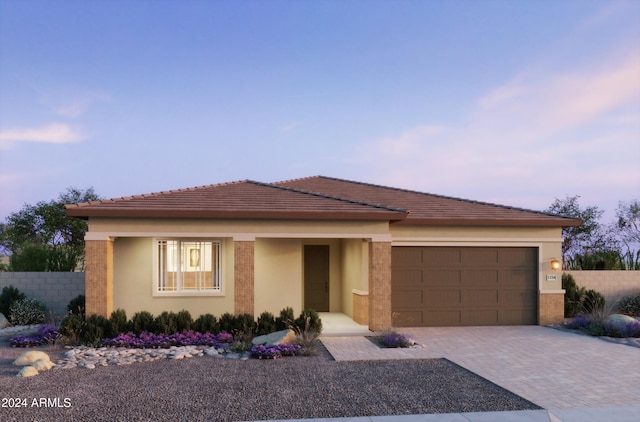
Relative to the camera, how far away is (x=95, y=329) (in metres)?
12.6

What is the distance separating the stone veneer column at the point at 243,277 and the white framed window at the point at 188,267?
50.3 inches

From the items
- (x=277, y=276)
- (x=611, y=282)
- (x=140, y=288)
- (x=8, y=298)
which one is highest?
(x=277, y=276)

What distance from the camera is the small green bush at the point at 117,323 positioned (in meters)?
12.8

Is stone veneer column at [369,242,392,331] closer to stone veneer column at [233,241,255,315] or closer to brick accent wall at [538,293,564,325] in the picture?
stone veneer column at [233,241,255,315]

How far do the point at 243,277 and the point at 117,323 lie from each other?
3222 millimetres

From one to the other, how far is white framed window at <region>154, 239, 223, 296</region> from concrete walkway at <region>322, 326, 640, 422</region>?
385cm

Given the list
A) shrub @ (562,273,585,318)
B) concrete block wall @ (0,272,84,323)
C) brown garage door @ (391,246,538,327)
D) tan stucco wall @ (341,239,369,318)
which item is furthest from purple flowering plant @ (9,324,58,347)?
shrub @ (562,273,585,318)

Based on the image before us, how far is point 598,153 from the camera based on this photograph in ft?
74.3

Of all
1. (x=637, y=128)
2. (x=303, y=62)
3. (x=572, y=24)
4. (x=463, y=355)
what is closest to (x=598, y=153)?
(x=637, y=128)

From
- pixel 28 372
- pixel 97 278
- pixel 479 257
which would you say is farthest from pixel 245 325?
pixel 479 257

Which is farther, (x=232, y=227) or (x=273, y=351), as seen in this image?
(x=232, y=227)

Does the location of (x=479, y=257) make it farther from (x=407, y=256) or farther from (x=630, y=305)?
(x=630, y=305)

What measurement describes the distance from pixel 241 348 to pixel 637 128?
17.5 meters

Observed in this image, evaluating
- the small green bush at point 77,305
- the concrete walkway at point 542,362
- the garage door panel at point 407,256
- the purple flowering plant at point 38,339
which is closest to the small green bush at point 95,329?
the purple flowering plant at point 38,339
